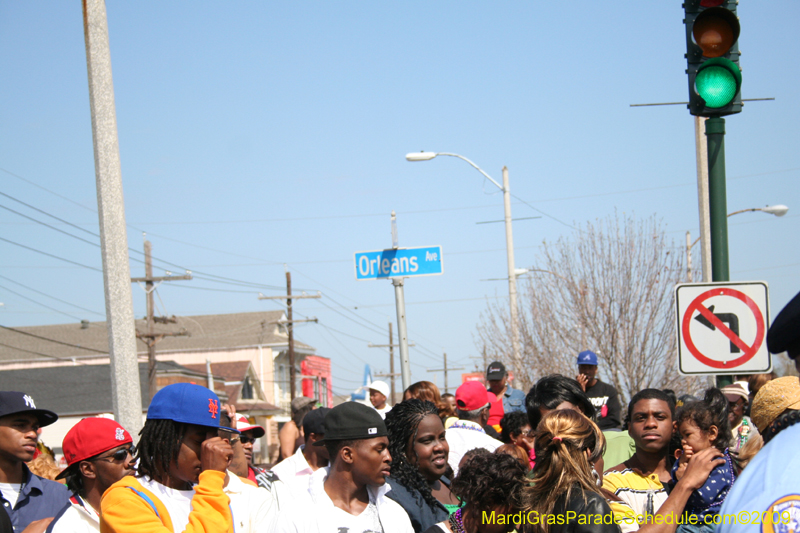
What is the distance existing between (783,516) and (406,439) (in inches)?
141

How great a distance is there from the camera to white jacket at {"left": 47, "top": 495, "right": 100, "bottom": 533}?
3.66 m

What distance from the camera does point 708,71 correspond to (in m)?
5.14

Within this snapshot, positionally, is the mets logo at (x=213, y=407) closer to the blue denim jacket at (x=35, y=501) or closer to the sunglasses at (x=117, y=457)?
the sunglasses at (x=117, y=457)

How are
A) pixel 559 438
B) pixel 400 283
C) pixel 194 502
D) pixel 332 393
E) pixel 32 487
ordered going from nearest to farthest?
pixel 194 502 → pixel 559 438 → pixel 32 487 → pixel 400 283 → pixel 332 393

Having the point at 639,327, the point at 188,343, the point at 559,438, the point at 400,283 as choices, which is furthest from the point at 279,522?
the point at 188,343

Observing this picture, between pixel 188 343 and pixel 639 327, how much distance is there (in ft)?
146

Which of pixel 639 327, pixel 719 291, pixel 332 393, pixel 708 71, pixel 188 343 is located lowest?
pixel 332 393

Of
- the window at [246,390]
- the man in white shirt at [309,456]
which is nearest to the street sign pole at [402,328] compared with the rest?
the man in white shirt at [309,456]

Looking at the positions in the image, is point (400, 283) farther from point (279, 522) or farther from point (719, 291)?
point (279, 522)

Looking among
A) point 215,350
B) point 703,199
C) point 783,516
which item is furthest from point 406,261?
point 215,350

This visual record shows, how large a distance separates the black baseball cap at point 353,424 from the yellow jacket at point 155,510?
35.7 inches

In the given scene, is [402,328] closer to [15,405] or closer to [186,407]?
[15,405]

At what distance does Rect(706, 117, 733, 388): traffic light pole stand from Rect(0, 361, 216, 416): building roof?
34.2 meters

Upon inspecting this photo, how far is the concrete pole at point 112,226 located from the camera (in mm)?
6250
